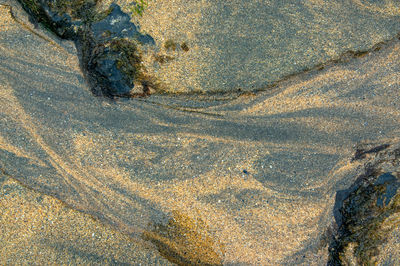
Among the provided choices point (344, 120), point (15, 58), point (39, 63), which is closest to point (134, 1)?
point (39, 63)

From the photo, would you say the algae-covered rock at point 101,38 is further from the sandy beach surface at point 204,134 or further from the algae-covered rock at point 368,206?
the algae-covered rock at point 368,206

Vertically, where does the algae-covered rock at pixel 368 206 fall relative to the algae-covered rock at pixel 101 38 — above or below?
below

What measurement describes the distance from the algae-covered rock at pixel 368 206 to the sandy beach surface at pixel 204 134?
18cm

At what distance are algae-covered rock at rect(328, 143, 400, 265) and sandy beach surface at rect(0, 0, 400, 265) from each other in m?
0.18

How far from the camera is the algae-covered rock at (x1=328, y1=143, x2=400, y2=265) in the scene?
117 inches

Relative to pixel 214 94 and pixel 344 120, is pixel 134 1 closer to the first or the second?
pixel 214 94

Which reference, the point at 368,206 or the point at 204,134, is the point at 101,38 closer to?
the point at 204,134

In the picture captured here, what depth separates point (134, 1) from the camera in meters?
2.89

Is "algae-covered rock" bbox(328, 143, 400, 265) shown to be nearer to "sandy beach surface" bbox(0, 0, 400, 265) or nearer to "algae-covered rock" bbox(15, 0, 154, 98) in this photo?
"sandy beach surface" bbox(0, 0, 400, 265)

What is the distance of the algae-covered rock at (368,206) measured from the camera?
298 cm

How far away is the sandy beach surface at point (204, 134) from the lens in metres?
2.92

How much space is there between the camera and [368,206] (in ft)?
9.81

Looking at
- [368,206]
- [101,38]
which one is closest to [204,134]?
[101,38]

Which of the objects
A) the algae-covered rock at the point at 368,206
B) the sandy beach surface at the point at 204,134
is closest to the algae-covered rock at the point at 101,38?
the sandy beach surface at the point at 204,134
